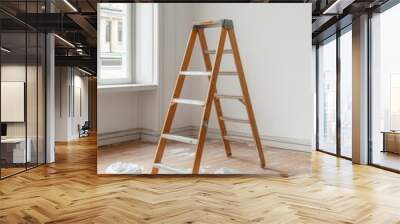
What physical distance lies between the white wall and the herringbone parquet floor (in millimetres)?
582

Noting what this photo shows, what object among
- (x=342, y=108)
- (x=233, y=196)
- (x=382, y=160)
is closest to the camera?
(x=233, y=196)

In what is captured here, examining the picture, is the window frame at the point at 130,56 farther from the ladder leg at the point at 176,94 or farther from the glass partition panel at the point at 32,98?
the glass partition panel at the point at 32,98

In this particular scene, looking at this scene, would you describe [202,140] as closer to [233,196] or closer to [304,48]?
[233,196]

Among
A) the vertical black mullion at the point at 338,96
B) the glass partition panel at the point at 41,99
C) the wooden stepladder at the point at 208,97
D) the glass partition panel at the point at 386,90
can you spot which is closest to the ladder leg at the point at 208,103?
the wooden stepladder at the point at 208,97

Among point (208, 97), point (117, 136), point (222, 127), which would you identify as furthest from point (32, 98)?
point (222, 127)

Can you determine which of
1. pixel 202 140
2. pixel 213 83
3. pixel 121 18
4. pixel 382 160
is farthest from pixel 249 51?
pixel 382 160

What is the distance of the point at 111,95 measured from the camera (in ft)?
15.4

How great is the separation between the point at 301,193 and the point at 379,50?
8.67 ft

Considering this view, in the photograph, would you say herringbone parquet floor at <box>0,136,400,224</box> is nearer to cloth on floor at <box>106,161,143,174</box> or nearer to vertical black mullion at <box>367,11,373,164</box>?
cloth on floor at <box>106,161,143,174</box>

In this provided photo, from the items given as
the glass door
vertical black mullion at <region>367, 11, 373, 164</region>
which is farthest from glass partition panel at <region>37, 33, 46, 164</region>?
vertical black mullion at <region>367, 11, 373, 164</region>

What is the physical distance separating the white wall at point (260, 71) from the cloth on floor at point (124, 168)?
37 cm

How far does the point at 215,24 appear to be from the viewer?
4652 millimetres

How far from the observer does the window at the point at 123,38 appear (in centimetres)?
468

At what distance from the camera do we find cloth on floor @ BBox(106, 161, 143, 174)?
471 cm
